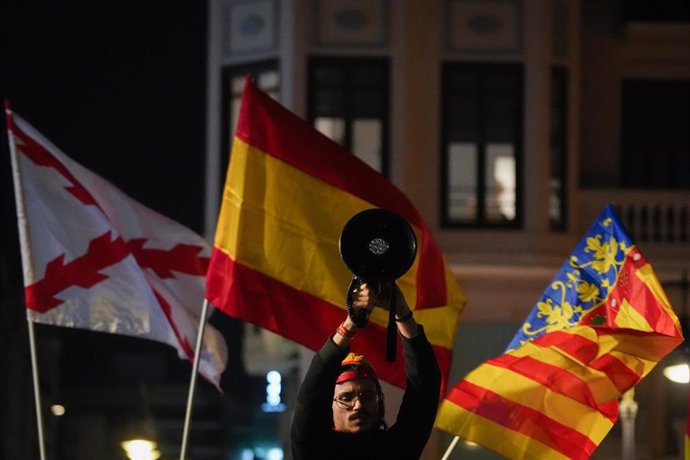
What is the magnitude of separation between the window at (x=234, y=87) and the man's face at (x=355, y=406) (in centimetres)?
1455

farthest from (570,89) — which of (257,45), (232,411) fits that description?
(232,411)

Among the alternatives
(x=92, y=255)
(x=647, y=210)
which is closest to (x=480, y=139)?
(x=647, y=210)

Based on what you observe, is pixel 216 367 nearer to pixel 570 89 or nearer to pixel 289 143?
pixel 289 143

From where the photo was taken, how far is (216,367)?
11.5 meters

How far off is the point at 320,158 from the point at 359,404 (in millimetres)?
4165

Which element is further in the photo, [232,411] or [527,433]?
[232,411]

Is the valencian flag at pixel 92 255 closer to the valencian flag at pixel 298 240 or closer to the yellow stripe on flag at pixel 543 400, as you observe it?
the valencian flag at pixel 298 240

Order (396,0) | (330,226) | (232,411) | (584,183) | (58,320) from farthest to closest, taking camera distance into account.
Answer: (232,411) < (584,183) < (396,0) < (58,320) < (330,226)

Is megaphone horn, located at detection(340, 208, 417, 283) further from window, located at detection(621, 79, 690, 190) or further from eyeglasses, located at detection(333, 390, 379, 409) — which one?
window, located at detection(621, 79, 690, 190)

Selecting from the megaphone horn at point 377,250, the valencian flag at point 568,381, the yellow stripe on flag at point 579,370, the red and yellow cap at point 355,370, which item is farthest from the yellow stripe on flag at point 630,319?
the megaphone horn at point 377,250

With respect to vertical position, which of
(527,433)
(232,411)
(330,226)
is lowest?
(232,411)

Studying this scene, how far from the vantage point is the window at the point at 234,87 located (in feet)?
68.2

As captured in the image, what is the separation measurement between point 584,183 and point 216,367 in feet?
36.7

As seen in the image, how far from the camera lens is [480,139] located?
2053 cm
